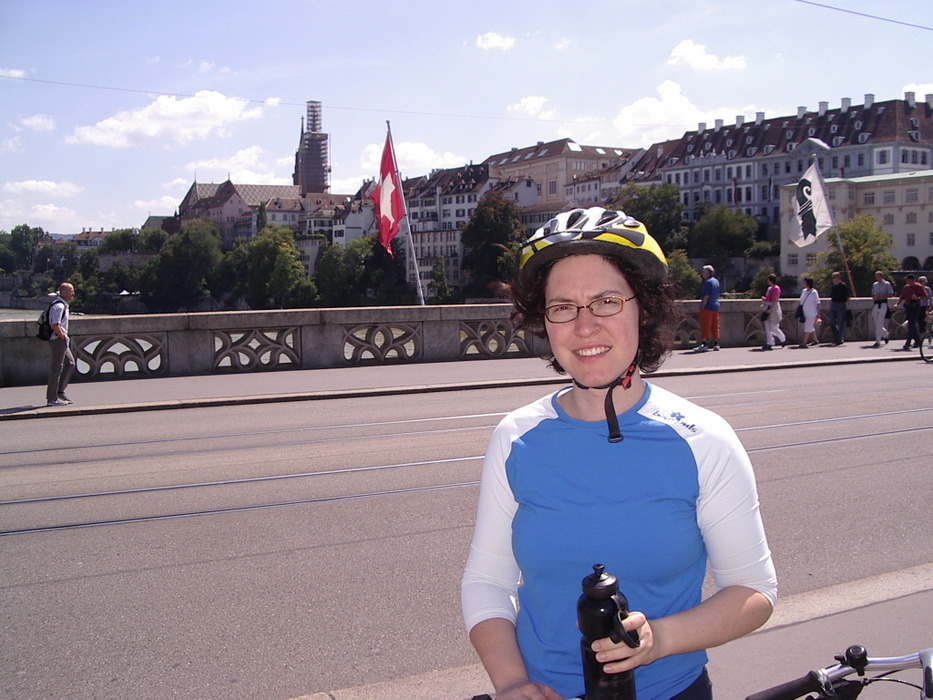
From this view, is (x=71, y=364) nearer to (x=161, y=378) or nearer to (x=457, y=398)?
(x=161, y=378)

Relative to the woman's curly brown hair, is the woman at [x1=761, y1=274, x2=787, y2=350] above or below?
below

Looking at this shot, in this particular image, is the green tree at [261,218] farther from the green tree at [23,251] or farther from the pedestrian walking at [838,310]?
the pedestrian walking at [838,310]

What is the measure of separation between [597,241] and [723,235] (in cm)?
12620

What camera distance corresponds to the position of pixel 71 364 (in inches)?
496

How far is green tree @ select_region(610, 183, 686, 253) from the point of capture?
12344cm

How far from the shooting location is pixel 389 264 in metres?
117

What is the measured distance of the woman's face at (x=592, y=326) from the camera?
2.21m

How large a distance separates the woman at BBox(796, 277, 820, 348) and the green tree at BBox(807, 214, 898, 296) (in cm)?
8634

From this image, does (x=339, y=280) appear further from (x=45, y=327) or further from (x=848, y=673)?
(x=848, y=673)

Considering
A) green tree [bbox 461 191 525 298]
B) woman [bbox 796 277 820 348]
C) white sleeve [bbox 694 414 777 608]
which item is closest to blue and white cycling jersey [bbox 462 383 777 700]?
white sleeve [bbox 694 414 777 608]

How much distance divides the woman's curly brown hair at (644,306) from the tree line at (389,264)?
95.7m

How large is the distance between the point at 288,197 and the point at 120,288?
280ft

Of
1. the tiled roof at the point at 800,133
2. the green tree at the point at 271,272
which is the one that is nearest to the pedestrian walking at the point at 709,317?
the green tree at the point at 271,272

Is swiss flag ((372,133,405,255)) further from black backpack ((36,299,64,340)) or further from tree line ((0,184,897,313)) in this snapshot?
tree line ((0,184,897,313))
